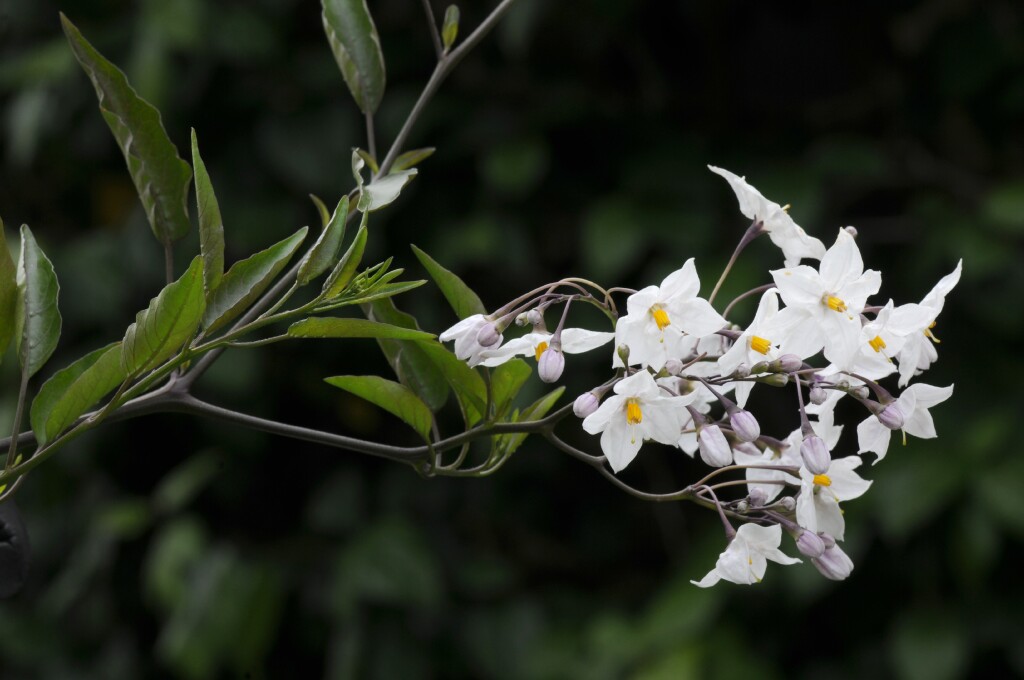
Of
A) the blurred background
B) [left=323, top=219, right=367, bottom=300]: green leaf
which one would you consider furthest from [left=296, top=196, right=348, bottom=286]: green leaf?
the blurred background

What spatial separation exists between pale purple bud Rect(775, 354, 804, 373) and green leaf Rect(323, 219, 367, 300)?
182 millimetres

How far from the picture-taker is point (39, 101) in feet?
5.82

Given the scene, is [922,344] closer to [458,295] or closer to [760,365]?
[760,365]

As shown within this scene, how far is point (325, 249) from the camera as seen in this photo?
464 millimetres

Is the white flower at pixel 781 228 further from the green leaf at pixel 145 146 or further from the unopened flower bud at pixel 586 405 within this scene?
the green leaf at pixel 145 146

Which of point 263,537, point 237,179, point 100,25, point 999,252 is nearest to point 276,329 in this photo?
point 237,179

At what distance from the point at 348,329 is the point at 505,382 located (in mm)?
119

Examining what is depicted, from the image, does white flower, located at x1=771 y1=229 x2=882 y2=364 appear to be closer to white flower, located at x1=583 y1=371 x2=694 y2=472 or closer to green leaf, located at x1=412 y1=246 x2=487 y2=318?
white flower, located at x1=583 y1=371 x2=694 y2=472

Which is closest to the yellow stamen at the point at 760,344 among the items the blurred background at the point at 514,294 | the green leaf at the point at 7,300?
the green leaf at the point at 7,300

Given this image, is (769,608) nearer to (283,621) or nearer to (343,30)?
(283,621)

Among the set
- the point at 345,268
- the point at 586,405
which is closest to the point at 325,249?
the point at 345,268

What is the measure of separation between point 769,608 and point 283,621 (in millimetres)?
793

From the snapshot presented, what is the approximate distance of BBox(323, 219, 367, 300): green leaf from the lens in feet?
1.55

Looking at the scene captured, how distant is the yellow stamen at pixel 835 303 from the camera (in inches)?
17.8
